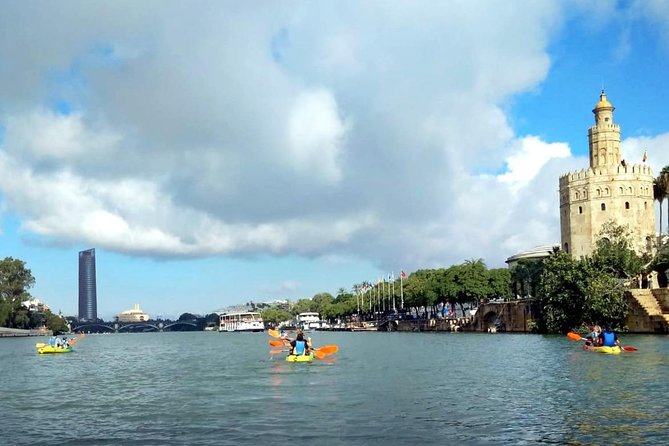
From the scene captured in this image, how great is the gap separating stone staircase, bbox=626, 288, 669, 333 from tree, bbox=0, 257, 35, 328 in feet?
471

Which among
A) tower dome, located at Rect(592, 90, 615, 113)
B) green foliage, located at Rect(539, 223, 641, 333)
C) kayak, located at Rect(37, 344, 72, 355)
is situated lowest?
kayak, located at Rect(37, 344, 72, 355)

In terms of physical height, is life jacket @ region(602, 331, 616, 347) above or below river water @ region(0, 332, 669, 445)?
above

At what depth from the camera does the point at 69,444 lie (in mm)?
→ 22703

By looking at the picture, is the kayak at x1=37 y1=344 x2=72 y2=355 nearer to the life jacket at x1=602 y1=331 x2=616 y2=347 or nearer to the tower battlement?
the life jacket at x1=602 y1=331 x2=616 y2=347

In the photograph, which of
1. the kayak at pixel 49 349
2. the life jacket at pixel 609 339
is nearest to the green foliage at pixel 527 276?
the life jacket at pixel 609 339

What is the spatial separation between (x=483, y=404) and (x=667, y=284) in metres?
79.6

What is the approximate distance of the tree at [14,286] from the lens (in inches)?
6978

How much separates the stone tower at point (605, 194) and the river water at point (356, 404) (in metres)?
59.5

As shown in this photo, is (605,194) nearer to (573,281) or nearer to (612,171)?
(612,171)

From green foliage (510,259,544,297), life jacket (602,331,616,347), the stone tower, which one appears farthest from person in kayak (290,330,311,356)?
green foliage (510,259,544,297)

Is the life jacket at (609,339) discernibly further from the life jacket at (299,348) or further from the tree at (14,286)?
the tree at (14,286)

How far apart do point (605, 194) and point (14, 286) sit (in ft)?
457

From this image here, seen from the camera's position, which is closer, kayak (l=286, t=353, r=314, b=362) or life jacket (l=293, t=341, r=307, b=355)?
kayak (l=286, t=353, r=314, b=362)

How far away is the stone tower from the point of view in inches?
4230
